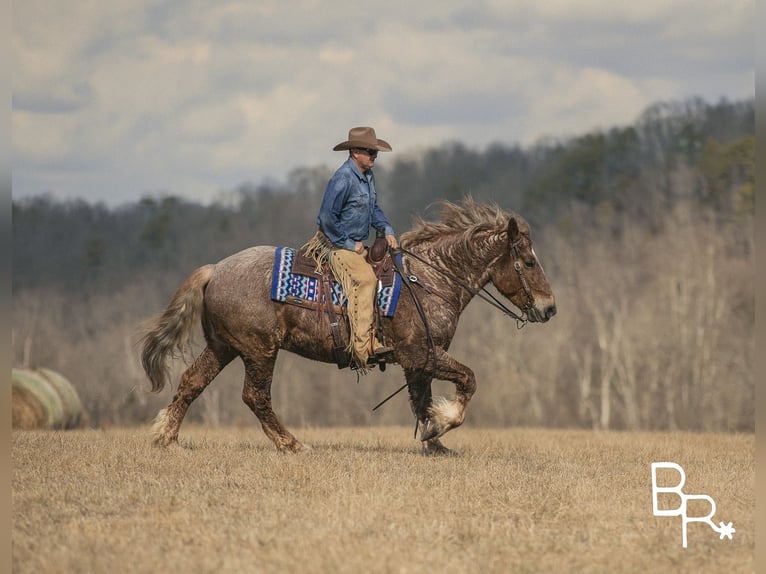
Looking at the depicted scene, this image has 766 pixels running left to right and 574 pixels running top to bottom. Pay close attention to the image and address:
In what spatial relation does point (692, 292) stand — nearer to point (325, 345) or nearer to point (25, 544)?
point (325, 345)

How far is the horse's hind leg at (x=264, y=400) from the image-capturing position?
37.3 ft

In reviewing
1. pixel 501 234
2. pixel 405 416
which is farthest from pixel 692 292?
pixel 501 234

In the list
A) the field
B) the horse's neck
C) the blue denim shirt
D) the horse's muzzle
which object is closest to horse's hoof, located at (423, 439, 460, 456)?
the field

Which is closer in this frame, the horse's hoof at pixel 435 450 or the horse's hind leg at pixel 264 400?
the horse's hind leg at pixel 264 400

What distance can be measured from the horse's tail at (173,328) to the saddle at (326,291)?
962 millimetres

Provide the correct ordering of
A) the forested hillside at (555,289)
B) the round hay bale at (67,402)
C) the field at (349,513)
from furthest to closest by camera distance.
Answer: the forested hillside at (555,289), the round hay bale at (67,402), the field at (349,513)

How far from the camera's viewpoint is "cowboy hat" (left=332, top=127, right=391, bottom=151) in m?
11.3

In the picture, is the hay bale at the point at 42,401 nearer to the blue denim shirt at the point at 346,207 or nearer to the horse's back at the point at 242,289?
the horse's back at the point at 242,289

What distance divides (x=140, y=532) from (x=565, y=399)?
48.0m

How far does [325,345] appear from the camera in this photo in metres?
11.2

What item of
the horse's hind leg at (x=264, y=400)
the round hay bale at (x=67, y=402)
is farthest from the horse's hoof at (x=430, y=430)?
the round hay bale at (x=67, y=402)

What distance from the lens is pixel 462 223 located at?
1217cm

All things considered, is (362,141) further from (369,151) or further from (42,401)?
(42,401)

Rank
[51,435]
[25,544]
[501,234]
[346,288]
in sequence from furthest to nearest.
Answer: [51,435] < [501,234] < [346,288] < [25,544]
